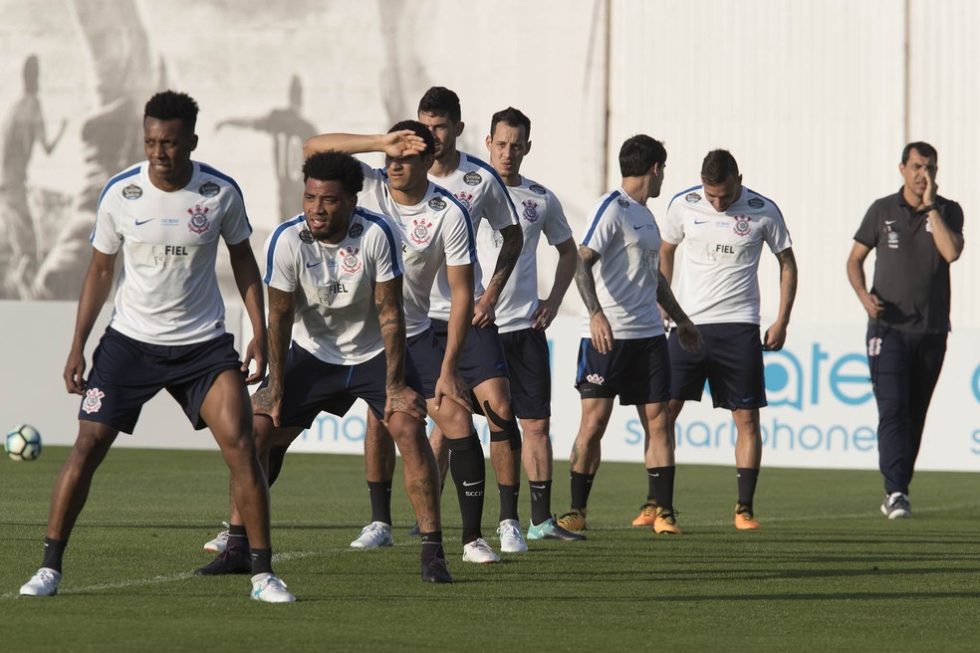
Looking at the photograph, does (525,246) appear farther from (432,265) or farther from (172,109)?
(172,109)

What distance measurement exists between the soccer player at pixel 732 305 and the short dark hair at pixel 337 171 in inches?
167

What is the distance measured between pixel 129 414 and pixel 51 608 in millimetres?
794

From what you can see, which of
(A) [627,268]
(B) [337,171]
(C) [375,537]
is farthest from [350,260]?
(A) [627,268]

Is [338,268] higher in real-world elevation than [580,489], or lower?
higher

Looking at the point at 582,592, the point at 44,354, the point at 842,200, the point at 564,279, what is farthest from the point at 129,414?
the point at 842,200

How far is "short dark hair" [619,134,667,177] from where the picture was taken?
10484 mm

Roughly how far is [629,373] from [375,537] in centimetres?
202

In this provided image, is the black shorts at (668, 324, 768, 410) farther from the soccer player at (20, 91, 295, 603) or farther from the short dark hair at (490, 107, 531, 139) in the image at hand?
the soccer player at (20, 91, 295, 603)

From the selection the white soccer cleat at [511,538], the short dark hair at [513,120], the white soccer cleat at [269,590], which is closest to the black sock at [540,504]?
the white soccer cleat at [511,538]

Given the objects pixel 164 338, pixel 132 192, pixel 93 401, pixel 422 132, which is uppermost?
pixel 422 132

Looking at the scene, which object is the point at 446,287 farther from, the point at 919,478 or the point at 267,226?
the point at 267,226

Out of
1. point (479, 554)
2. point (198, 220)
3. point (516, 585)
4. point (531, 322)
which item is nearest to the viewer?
point (198, 220)

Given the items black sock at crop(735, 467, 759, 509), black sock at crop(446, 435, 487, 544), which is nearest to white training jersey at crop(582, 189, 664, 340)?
black sock at crop(735, 467, 759, 509)

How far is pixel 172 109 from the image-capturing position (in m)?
6.82
